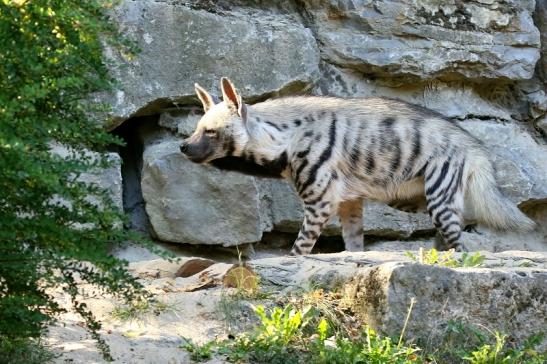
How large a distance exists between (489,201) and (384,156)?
2.99 feet

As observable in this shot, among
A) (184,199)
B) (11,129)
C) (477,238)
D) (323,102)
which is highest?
(11,129)

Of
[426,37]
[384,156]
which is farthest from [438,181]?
[426,37]

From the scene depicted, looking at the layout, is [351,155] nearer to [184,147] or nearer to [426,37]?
[184,147]

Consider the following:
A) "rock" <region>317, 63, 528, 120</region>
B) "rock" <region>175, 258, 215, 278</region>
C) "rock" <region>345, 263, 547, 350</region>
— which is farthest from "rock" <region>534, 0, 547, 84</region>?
"rock" <region>345, 263, 547, 350</region>

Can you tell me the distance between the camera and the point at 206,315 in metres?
4.27

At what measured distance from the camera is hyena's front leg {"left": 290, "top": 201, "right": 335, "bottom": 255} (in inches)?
273

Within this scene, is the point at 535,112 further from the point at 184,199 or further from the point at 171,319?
the point at 171,319

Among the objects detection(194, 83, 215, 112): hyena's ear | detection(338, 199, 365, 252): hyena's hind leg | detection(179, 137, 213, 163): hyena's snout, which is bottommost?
detection(338, 199, 365, 252): hyena's hind leg

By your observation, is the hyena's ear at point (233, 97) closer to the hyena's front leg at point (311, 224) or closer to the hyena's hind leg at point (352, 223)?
the hyena's front leg at point (311, 224)

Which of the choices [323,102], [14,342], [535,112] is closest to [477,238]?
[535,112]

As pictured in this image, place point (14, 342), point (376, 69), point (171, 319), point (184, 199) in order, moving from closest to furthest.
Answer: point (14, 342) < point (171, 319) < point (184, 199) < point (376, 69)

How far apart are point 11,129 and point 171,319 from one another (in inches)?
58.9

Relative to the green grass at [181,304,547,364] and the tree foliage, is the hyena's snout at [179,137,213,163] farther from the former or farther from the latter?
the tree foliage

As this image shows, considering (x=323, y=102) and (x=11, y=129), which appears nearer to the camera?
(x=11, y=129)
